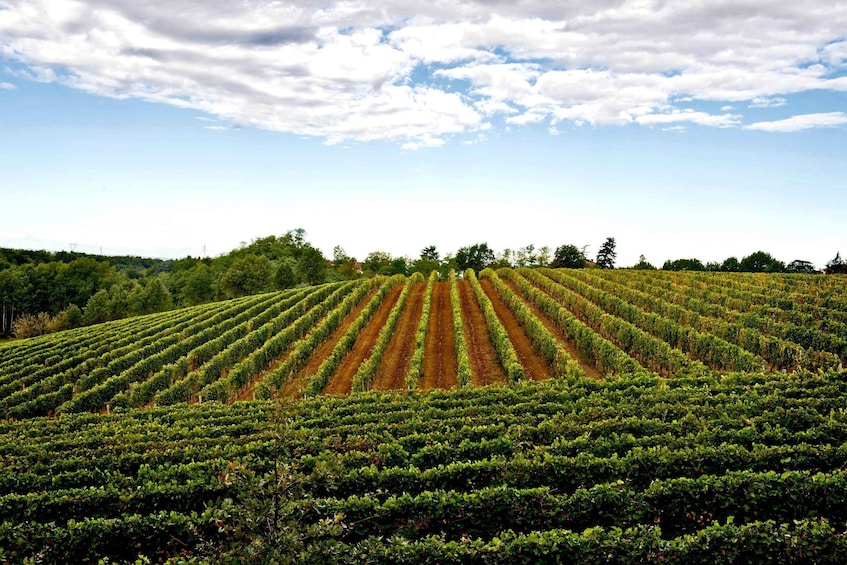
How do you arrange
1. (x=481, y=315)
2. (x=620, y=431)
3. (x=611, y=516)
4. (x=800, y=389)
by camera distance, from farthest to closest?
1. (x=481, y=315)
2. (x=800, y=389)
3. (x=620, y=431)
4. (x=611, y=516)

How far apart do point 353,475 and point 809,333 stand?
96.5 feet

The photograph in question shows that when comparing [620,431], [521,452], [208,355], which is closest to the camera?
[521,452]

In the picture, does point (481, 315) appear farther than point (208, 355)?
Yes

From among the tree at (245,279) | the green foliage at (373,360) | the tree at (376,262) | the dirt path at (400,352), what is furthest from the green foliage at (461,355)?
the tree at (376,262)

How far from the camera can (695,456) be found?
13.7m

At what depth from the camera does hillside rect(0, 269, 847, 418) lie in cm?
3119

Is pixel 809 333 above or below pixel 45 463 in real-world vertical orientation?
above

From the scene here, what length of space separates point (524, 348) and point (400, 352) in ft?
30.4

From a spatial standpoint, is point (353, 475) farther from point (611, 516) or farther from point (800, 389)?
point (800, 389)

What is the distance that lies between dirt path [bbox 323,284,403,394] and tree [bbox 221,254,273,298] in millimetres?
38182

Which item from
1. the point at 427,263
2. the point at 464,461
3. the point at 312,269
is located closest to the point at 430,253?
the point at 427,263

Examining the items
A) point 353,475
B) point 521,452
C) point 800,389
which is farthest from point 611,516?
point 800,389

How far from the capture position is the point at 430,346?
139ft

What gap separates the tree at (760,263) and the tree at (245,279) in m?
84.6
